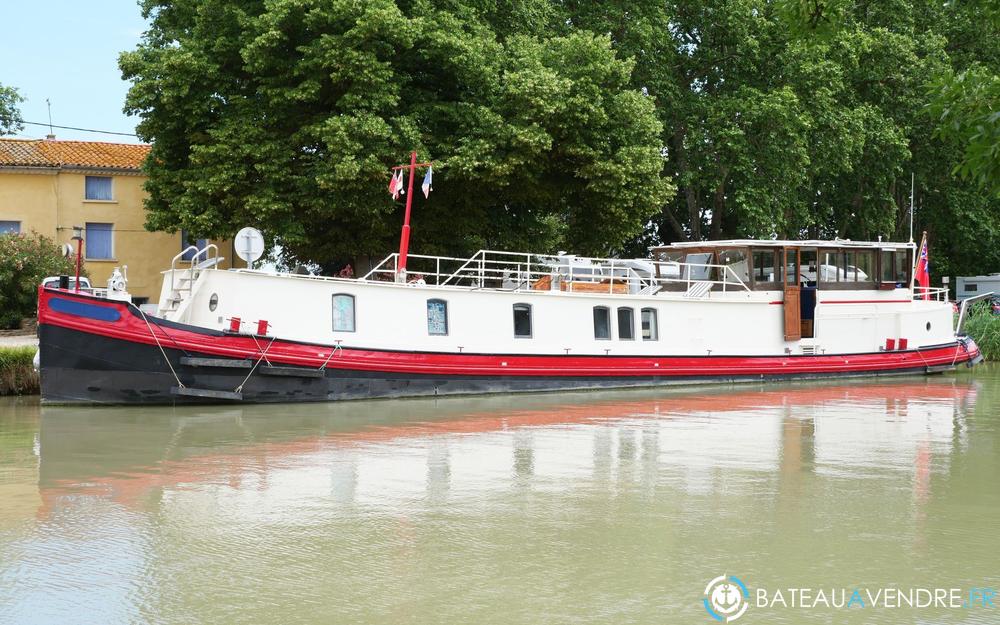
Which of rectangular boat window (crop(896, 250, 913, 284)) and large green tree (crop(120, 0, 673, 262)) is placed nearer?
large green tree (crop(120, 0, 673, 262))

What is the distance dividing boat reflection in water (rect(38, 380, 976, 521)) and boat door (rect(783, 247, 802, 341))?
4.56m

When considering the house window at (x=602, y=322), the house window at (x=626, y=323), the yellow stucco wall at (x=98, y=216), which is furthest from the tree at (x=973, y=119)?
the yellow stucco wall at (x=98, y=216)

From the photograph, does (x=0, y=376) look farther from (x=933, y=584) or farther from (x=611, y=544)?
(x=933, y=584)

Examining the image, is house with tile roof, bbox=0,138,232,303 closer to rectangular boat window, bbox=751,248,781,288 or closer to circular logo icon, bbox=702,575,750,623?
rectangular boat window, bbox=751,248,781,288

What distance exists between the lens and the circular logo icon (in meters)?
7.51

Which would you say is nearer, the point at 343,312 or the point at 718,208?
the point at 343,312

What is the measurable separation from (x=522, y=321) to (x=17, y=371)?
974cm

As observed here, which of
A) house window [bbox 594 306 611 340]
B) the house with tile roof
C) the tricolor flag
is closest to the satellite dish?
the tricolor flag

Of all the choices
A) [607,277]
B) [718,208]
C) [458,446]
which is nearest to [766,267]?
[607,277]

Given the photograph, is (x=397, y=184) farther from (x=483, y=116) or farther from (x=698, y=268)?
(x=698, y=268)

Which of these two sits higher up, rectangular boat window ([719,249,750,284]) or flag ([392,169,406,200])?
flag ([392,169,406,200])

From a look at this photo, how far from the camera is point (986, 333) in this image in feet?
108

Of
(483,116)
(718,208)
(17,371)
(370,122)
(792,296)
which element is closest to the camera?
(17,371)

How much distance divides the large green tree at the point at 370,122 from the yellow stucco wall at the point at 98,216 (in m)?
10.4
